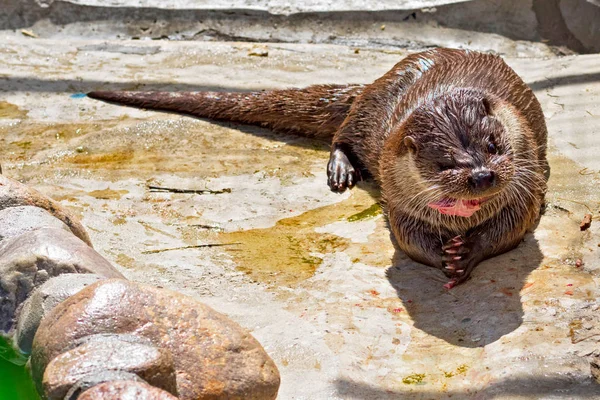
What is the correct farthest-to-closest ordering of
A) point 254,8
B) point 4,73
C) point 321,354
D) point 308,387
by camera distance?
1. point 254,8
2. point 4,73
3. point 321,354
4. point 308,387

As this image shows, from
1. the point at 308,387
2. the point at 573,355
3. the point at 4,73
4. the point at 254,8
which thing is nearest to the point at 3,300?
the point at 308,387

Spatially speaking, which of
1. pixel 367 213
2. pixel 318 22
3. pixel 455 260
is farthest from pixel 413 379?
pixel 318 22

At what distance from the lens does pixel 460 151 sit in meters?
2.68

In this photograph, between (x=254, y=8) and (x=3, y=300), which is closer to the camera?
(x=3, y=300)

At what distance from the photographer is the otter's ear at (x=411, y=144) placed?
2.85m

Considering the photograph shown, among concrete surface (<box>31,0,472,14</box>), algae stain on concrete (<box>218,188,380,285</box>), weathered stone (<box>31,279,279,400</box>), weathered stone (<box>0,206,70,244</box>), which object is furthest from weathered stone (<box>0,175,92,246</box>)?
concrete surface (<box>31,0,472,14</box>)

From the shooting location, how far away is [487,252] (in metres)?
2.95

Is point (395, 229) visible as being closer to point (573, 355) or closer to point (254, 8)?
point (573, 355)

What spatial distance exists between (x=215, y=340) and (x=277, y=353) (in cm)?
38

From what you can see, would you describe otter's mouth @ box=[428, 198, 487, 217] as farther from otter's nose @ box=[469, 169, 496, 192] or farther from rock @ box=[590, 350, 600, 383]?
rock @ box=[590, 350, 600, 383]

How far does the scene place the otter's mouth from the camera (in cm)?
276

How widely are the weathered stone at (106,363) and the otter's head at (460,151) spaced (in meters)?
1.06

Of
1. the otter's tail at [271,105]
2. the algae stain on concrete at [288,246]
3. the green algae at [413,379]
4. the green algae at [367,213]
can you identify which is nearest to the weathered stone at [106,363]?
the green algae at [413,379]

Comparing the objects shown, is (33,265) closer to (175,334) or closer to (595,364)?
(175,334)
